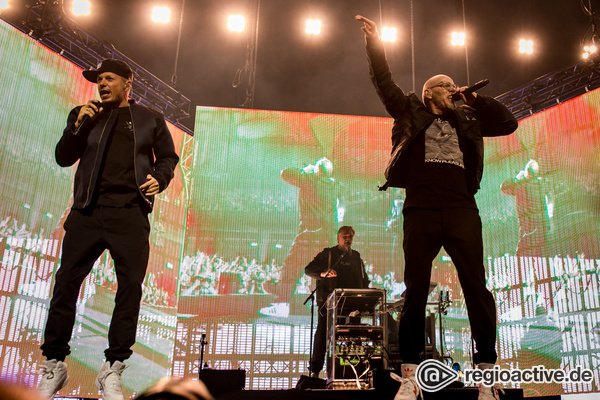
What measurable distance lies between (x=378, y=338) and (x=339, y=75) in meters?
5.81

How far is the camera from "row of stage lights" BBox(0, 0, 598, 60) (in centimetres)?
758

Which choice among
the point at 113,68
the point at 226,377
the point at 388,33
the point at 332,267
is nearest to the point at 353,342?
the point at 332,267

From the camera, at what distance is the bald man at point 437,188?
2275 mm

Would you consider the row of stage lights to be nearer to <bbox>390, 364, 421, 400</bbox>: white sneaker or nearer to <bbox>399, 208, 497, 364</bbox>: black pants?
<bbox>399, 208, 497, 364</bbox>: black pants

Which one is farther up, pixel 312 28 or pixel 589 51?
pixel 312 28

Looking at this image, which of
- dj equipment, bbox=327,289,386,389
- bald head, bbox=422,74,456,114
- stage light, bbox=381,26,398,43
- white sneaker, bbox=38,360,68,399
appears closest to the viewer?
white sneaker, bbox=38,360,68,399

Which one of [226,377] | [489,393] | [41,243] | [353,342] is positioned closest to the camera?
[489,393]

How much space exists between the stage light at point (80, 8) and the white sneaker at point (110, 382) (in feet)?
22.5

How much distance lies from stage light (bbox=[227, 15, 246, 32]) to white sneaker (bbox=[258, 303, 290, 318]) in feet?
14.9

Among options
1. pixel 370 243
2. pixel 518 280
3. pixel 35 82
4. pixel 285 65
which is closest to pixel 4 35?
pixel 35 82

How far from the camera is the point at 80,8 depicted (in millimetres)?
7547

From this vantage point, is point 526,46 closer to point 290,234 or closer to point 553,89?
point 553,89

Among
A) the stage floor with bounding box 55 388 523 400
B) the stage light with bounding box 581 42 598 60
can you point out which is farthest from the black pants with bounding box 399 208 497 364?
the stage light with bounding box 581 42 598 60

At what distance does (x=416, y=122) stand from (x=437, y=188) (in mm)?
361
